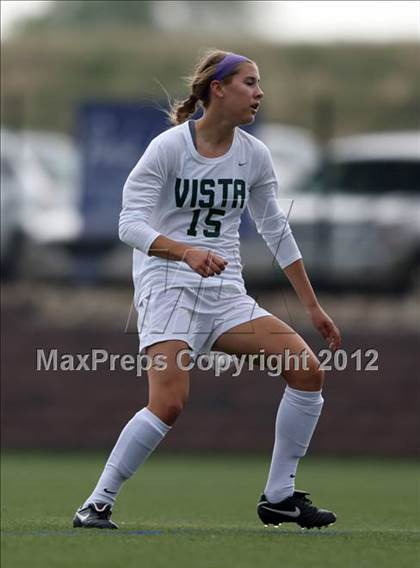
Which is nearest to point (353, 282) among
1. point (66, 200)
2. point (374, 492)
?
point (66, 200)

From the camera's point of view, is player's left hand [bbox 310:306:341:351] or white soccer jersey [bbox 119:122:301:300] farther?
player's left hand [bbox 310:306:341:351]

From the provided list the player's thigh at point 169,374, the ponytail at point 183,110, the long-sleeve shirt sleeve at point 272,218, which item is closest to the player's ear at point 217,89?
the ponytail at point 183,110

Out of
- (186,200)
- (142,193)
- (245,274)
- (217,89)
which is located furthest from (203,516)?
(245,274)

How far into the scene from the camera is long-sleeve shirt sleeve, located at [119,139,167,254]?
22.7ft

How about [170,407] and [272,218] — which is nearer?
[170,407]

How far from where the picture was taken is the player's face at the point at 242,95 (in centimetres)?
713

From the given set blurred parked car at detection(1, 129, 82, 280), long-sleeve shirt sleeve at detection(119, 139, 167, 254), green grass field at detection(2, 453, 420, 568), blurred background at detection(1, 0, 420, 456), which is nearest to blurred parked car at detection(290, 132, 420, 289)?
blurred background at detection(1, 0, 420, 456)

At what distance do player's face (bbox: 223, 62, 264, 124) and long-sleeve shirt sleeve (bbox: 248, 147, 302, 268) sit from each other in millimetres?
271

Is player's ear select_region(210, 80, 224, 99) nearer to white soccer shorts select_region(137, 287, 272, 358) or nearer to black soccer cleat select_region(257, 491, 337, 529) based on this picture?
white soccer shorts select_region(137, 287, 272, 358)

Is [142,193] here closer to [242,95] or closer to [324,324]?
[242,95]

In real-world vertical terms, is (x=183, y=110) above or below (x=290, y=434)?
above

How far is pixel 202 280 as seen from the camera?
7129 mm

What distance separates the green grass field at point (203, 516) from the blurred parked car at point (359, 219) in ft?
6.63

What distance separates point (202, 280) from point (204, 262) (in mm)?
398
